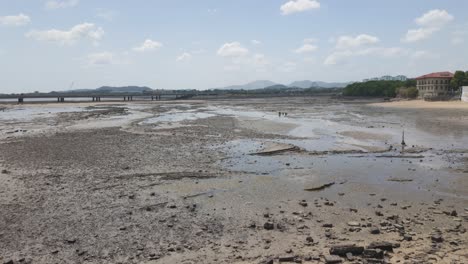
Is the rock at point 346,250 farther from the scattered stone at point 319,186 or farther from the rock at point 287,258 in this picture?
the scattered stone at point 319,186

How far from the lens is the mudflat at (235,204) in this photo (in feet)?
33.7

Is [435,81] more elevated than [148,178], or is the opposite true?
[435,81]

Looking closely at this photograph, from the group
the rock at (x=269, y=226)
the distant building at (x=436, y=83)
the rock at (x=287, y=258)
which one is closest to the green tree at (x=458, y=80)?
the distant building at (x=436, y=83)

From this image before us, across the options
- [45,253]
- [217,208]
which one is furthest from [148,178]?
[45,253]

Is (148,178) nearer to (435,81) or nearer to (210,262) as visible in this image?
(210,262)

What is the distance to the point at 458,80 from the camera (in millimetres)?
108188

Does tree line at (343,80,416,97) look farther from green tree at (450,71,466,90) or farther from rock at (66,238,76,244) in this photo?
rock at (66,238,76,244)

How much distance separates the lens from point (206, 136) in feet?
123

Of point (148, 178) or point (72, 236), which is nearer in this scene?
point (72, 236)

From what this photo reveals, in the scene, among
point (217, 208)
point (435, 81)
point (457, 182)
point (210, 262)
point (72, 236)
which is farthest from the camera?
point (435, 81)

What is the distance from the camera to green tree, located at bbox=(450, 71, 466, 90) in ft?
352

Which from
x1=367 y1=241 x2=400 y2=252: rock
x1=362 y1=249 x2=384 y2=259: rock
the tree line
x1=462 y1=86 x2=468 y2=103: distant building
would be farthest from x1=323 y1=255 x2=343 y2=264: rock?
the tree line

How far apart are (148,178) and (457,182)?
14.0 m

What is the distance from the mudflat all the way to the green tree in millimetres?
91273
